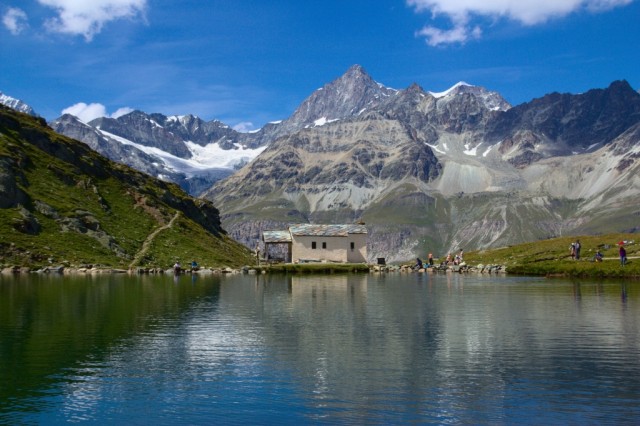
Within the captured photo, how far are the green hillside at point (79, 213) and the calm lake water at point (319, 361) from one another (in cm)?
6092

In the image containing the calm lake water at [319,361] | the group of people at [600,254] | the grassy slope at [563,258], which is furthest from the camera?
the grassy slope at [563,258]

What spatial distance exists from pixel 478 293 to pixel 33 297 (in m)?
47.6

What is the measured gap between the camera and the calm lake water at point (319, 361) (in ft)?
94.1

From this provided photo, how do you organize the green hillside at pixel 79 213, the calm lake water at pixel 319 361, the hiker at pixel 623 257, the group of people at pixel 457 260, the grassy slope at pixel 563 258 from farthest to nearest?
the group of people at pixel 457 260 → the green hillside at pixel 79 213 → the grassy slope at pixel 563 258 → the hiker at pixel 623 257 → the calm lake water at pixel 319 361

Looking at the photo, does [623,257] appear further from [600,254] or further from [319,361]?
[319,361]

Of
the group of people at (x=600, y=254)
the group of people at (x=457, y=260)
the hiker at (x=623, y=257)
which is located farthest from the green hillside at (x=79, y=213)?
the hiker at (x=623, y=257)

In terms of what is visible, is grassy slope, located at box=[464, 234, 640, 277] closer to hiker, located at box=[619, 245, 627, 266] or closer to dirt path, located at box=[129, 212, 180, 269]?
hiker, located at box=[619, 245, 627, 266]

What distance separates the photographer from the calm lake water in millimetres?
28688

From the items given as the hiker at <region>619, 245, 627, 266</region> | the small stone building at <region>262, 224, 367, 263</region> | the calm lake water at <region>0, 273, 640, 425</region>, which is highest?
the small stone building at <region>262, 224, 367, 263</region>

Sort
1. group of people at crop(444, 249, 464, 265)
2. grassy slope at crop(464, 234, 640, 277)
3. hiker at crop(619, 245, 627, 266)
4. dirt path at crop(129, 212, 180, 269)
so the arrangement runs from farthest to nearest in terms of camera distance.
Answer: group of people at crop(444, 249, 464, 265)
dirt path at crop(129, 212, 180, 269)
grassy slope at crop(464, 234, 640, 277)
hiker at crop(619, 245, 627, 266)

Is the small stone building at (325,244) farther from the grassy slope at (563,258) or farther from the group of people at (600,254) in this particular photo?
the group of people at (600,254)

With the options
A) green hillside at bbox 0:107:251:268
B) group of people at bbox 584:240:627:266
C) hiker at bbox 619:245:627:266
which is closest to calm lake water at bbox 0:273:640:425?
hiker at bbox 619:245:627:266

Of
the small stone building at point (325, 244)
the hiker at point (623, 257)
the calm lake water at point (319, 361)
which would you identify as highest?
the small stone building at point (325, 244)

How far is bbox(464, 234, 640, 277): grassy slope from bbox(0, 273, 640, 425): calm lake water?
117 feet
